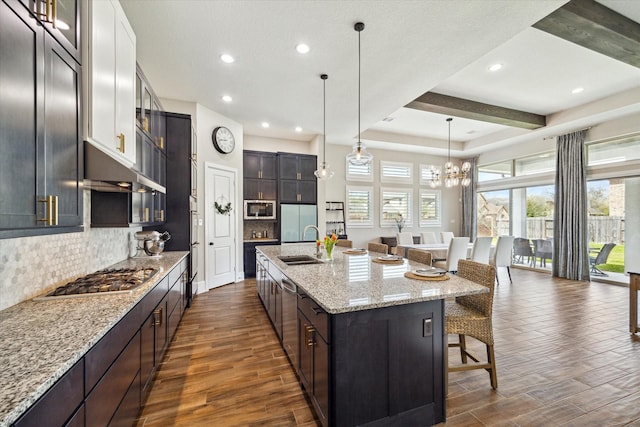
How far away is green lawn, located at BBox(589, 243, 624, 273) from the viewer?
5.31m

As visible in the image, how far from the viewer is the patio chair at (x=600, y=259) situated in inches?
213

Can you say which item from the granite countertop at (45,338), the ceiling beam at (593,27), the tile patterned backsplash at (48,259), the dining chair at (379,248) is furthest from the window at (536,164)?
the tile patterned backsplash at (48,259)

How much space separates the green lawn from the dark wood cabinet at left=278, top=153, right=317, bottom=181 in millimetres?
6372

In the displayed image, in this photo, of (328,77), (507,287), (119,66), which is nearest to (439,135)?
(507,287)

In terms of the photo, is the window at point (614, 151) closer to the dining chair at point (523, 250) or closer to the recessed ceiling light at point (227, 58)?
the dining chair at point (523, 250)

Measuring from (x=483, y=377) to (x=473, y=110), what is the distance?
4641 millimetres


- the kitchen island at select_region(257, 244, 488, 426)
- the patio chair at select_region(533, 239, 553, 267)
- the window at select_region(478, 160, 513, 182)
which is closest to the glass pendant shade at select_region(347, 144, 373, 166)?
the kitchen island at select_region(257, 244, 488, 426)

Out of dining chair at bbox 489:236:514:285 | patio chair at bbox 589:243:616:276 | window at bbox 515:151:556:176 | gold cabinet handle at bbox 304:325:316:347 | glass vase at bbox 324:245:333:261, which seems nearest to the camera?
gold cabinet handle at bbox 304:325:316:347

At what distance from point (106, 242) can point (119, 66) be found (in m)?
1.65

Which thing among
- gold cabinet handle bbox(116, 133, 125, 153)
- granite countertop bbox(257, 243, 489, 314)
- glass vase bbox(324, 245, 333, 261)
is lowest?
granite countertop bbox(257, 243, 489, 314)

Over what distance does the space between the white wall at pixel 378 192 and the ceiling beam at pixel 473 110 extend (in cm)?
267

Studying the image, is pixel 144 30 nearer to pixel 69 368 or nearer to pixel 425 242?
pixel 69 368

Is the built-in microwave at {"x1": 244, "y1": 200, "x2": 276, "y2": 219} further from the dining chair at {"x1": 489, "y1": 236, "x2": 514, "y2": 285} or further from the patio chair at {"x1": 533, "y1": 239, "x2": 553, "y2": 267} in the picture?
the patio chair at {"x1": 533, "y1": 239, "x2": 553, "y2": 267}

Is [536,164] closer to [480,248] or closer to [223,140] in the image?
[480,248]
